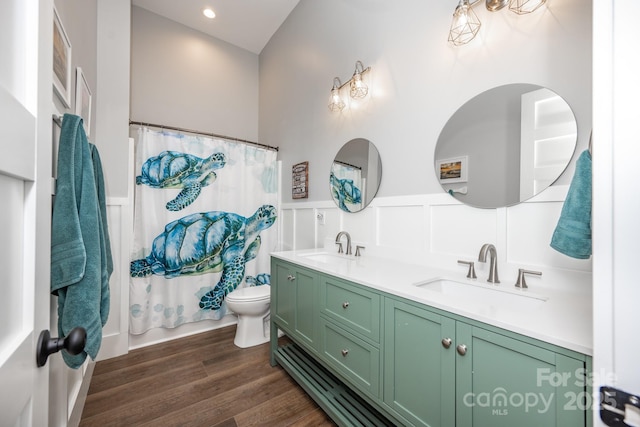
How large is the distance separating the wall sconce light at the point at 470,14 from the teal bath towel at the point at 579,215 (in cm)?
76

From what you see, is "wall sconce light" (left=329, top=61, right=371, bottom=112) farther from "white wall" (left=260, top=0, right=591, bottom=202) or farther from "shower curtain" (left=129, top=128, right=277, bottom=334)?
"shower curtain" (left=129, top=128, right=277, bottom=334)

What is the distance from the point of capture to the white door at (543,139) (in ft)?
3.42

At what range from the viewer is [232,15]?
2754 millimetres

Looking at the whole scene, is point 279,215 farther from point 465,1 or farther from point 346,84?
point 465,1

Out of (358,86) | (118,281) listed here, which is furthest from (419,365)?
(118,281)

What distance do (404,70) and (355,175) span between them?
76 cm

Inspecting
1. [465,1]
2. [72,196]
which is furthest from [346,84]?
[72,196]

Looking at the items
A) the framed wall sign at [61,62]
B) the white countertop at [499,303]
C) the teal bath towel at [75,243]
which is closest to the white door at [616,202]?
the white countertop at [499,303]

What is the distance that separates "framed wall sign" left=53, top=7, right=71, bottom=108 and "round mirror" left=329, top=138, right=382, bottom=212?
1.62m

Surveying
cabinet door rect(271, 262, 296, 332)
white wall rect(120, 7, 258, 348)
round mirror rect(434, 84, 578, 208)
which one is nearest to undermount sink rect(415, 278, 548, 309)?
round mirror rect(434, 84, 578, 208)

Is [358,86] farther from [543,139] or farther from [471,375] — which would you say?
[471,375]

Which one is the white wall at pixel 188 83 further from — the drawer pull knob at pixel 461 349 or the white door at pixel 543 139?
the white door at pixel 543 139

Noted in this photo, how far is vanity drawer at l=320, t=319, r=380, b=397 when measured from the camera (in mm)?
1158

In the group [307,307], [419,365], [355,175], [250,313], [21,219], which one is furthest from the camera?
[250,313]
